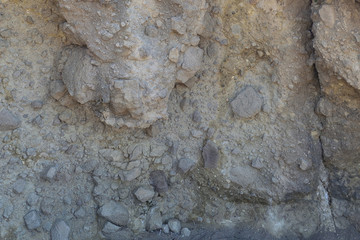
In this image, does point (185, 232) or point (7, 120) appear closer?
point (7, 120)

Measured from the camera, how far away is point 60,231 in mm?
1862

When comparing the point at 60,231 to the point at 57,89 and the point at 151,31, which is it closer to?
the point at 57,89

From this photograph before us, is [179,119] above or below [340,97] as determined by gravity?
below

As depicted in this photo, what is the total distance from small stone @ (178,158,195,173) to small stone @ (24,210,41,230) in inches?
30.1

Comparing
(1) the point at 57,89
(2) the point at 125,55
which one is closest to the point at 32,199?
(1) the point at 57,89

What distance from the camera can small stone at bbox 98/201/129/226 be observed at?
6.42 ft

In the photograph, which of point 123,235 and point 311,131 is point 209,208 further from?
point 311,131

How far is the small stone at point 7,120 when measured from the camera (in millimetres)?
1818

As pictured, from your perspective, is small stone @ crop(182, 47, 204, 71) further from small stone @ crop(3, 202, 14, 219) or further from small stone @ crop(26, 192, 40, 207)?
small stone @ crop(3, 202, 14, 219)

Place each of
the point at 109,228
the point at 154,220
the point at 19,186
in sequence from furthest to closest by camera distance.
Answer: the point at 154,220, the point at 109,228, the point at 19,186

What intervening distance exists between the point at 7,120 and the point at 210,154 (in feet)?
3.41

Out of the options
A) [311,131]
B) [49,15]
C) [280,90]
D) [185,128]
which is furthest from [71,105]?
[311,131]

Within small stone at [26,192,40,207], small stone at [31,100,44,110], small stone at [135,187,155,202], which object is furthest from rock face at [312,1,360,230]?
small stone at [26,192,40,207]

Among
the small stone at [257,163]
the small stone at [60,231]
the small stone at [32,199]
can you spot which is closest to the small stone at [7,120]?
the small stone at [32,199]
